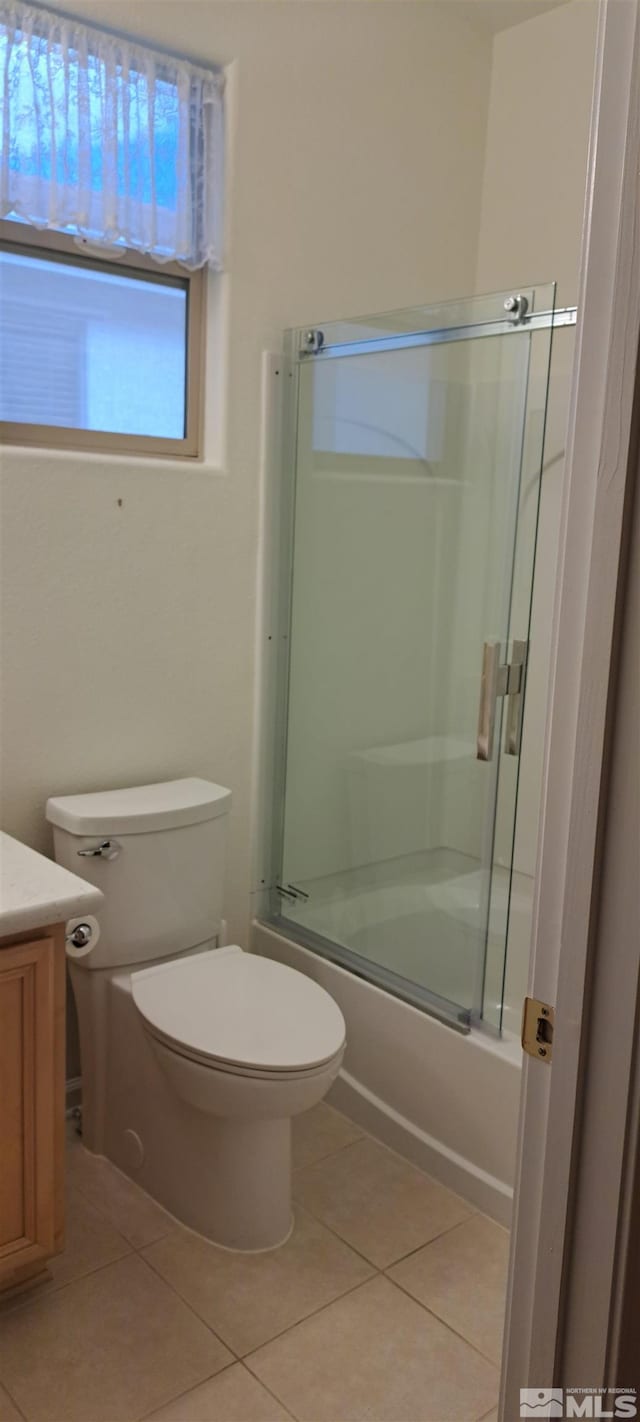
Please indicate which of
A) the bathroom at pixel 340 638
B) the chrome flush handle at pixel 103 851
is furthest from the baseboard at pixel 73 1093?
the chrome flush handle at pixel 103 851

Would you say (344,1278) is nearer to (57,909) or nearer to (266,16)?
(57,909)

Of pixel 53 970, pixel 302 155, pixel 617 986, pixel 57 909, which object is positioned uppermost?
pixel 302 155

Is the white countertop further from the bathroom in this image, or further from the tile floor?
the tile floor

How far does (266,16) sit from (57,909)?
6.60ft

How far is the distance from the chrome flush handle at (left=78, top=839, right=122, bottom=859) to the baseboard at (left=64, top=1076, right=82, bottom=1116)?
64 centimetres

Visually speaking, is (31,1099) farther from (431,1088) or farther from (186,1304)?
(431,1088)

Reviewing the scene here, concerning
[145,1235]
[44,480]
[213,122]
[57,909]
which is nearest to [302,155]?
[213,122]

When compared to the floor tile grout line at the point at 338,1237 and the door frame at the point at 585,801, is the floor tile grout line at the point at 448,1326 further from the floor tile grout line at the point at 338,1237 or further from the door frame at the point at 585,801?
the door frame at the point at 585,801

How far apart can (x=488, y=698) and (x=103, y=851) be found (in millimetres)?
845

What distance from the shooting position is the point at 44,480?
7.22ft

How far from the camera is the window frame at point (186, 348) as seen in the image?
7.33ft

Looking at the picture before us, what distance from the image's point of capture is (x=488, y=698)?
2.18 meters

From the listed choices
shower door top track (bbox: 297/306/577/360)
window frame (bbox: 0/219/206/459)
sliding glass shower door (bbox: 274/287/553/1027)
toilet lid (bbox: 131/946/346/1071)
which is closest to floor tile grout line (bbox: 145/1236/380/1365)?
toilet lid (bbox: 131/946/346/1071)

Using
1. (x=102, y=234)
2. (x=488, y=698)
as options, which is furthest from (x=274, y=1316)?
(x=102, y=234)
